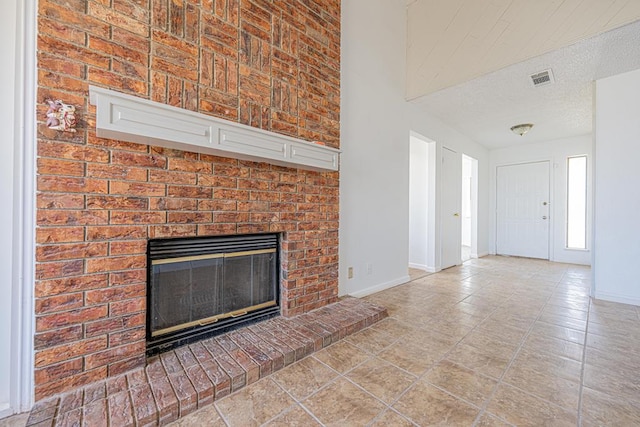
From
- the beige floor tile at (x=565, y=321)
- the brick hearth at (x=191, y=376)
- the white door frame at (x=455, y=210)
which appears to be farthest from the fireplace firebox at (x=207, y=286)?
the white door frame at (x=455, y=210)

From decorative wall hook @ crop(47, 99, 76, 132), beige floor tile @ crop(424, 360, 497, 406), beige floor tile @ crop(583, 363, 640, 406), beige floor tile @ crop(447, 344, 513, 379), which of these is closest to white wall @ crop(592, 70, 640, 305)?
beige floor tile @ crop(583, 363, 640, 406)

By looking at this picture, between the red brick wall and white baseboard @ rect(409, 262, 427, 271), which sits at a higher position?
the red brick wall

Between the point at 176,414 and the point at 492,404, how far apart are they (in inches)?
59.6

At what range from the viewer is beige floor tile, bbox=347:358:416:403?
144 centimetres

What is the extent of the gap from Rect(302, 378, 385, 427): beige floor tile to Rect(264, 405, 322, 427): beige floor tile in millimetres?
34

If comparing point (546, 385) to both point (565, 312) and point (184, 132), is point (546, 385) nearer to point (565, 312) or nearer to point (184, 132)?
point (565, 312)

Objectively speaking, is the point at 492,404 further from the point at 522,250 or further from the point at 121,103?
the point at 522,250

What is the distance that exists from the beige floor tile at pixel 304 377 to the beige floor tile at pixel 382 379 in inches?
6.0

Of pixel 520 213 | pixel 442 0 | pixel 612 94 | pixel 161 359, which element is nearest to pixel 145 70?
pixel 161 359

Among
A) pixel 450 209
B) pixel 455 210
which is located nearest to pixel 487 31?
pixel 450 209

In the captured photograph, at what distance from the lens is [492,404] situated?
4.45ft

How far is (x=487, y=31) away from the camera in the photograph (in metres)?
2.86

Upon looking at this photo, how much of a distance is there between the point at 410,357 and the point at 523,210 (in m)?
5.56

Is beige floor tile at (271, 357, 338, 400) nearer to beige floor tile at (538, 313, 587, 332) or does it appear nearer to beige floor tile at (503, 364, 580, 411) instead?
beige floor tile at (503, 364, 580, 411)
